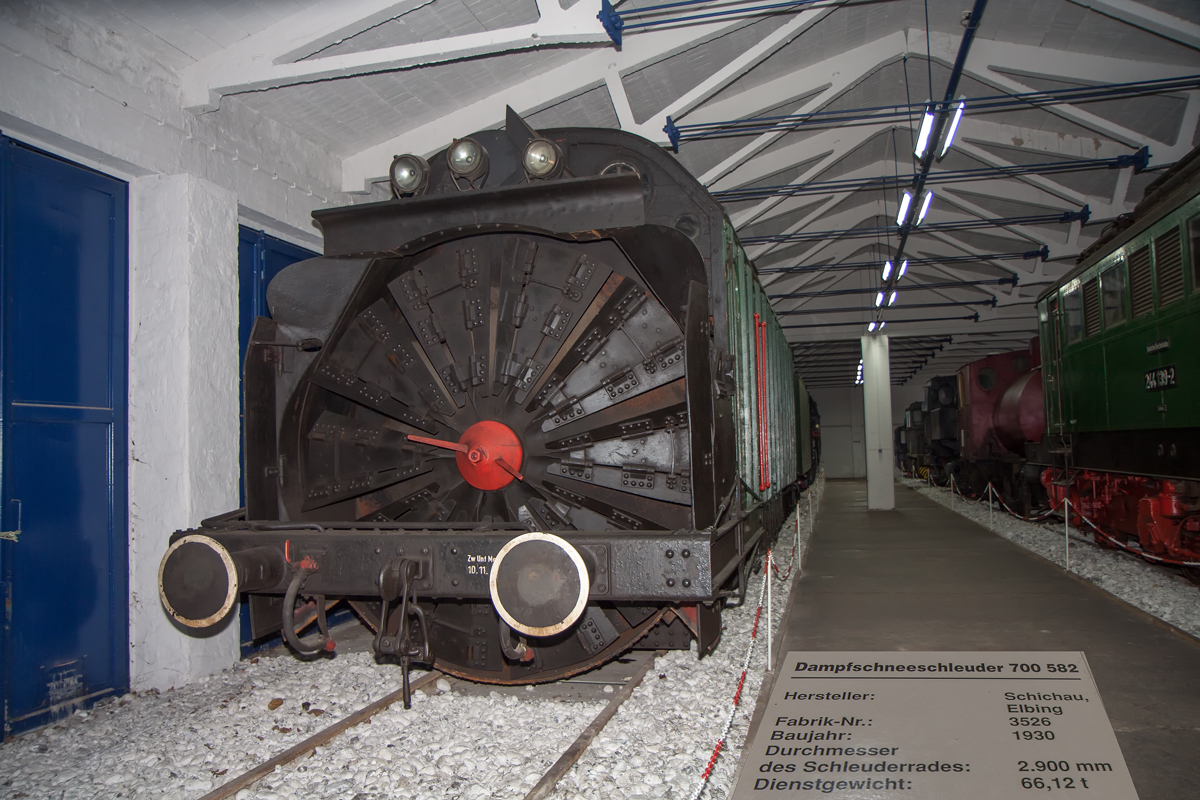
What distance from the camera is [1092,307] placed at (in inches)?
361

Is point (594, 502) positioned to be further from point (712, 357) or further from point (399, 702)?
point (399, 702)

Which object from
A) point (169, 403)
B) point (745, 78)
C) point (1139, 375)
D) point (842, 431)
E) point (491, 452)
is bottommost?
point (842, 431)

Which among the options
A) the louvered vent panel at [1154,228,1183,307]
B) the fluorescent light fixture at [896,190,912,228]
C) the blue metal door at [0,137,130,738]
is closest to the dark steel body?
the blue metal door at [0,137,130,738]

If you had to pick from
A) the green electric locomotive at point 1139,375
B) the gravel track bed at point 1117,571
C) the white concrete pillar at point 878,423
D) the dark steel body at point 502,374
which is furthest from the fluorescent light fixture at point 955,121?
the white concrete pillar at point 878,423

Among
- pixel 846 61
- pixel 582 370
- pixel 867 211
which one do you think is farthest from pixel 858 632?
pixel 867 211

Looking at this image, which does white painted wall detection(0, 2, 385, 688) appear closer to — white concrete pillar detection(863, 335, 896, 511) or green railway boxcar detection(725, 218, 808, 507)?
green railway boxcar detection(725, 218, 808, 507)

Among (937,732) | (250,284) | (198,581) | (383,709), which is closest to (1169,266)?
(937,732)

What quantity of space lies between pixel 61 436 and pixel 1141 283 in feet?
29.9

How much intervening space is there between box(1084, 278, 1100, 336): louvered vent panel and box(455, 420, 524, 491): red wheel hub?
310 inches

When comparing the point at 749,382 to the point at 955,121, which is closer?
the point at 749,382

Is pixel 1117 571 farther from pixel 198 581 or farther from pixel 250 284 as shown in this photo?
pixel 250 284

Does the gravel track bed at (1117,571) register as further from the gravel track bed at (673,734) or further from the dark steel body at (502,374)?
the dark steel body at (502,374)

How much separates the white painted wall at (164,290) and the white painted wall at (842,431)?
38.5 m

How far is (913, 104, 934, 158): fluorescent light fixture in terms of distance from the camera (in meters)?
8.64
